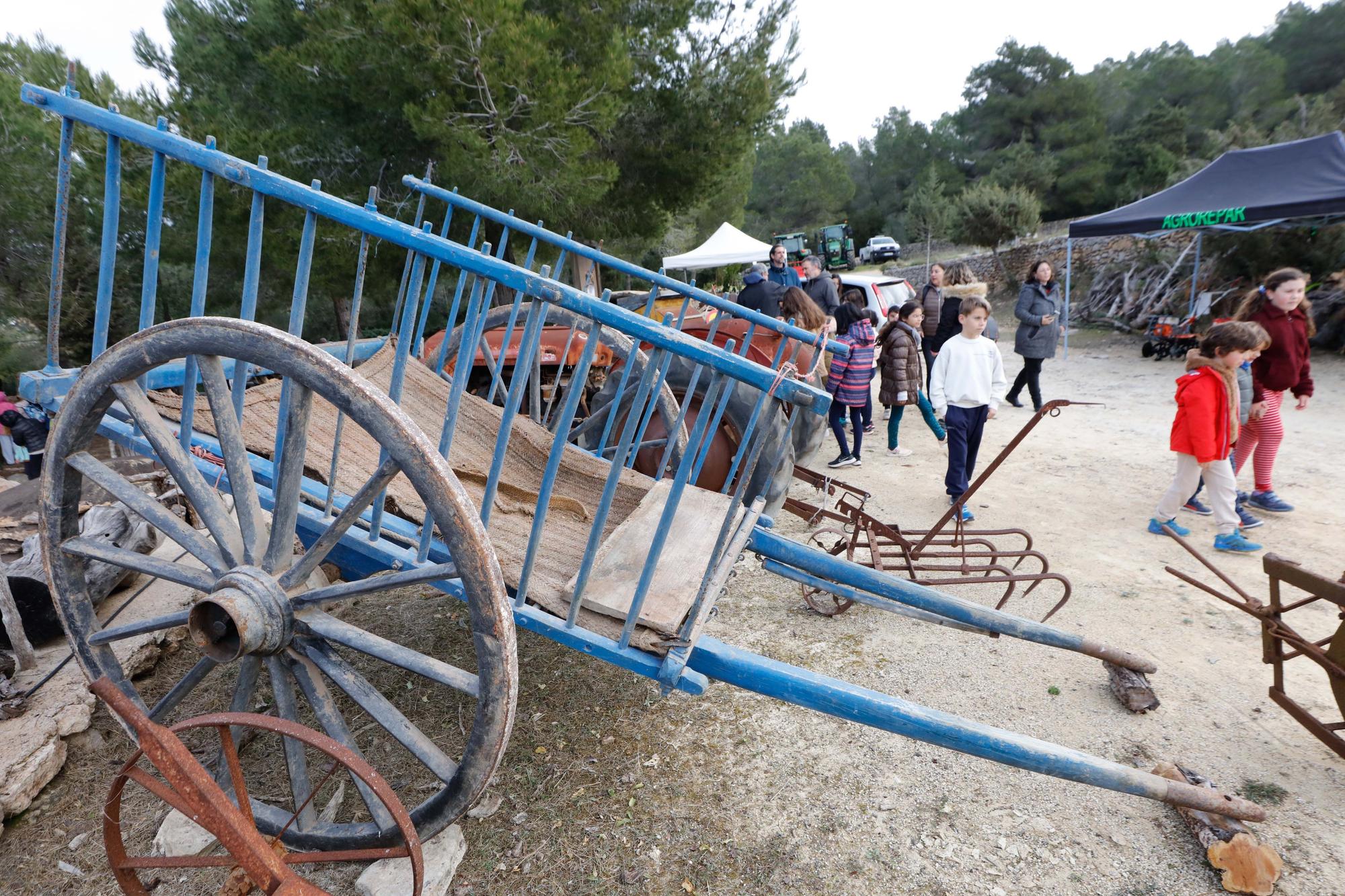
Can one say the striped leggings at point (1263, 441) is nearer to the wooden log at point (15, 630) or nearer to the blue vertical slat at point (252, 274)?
the blue vertical slat at point (252, 274)

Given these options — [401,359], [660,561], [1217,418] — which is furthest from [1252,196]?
[401,359]

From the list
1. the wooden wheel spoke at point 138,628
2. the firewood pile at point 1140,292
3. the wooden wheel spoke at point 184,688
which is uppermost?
the firewood pile at point 1140,292

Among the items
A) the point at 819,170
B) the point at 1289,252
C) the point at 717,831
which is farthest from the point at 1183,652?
the point at 819,170

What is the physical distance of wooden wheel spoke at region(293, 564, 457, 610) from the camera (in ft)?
5.31

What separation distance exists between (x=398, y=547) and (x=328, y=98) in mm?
8052

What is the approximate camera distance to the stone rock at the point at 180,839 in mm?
→ 2131

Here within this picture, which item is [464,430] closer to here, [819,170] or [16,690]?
[16,690]

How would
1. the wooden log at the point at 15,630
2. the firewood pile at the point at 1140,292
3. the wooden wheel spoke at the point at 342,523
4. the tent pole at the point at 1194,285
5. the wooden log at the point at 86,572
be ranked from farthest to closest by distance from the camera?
the firewood pile at the point at 1140,292 < the tent pole at the point at 1194,285 < the wooden log at the point at 86,572 < the wooden log at the point at 15,630 < the wooden wheel spoke at the point at 342,523

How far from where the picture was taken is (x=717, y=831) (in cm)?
224

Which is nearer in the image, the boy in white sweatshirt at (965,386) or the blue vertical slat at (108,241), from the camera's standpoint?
the blue vertical slat at (108,241)

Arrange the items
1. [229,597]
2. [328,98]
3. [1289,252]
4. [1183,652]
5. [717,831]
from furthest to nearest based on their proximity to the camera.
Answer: [1289,252] < [328,98] < [1183,652] < [717,831] < [229,597]

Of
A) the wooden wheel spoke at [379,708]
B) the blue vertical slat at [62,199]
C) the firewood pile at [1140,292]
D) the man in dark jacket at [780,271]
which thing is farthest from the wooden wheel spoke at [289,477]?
the firewood pile at [1140,292]

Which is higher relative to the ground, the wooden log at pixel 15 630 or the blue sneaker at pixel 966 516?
the blue sneaker at pixel 966 516

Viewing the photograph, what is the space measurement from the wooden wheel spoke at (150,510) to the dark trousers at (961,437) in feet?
13.8
